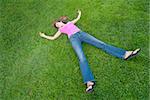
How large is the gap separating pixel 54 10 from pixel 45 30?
645 mm

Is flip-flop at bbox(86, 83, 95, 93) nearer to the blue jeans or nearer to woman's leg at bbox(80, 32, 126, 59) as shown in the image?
the blue jeans

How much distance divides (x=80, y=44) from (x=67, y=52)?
36 centimetres

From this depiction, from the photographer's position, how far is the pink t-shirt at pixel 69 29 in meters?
6.86

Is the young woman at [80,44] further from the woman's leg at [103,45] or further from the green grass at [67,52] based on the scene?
the green grass at [67,52]

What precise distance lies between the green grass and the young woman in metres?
0.11

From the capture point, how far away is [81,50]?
6570 mm

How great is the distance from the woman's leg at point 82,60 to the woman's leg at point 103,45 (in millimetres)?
148

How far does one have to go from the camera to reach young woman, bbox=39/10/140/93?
20.2ft

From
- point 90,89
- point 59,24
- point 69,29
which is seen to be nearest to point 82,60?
point 90,89

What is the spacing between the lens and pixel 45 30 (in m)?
7.43

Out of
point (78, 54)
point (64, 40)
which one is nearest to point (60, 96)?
point (78, 54)

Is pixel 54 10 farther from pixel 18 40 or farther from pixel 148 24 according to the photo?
pixel 148 24

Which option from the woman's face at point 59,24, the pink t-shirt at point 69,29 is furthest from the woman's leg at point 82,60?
the woman's face at point 59,24

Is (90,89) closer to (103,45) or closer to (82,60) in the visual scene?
(82,60)
